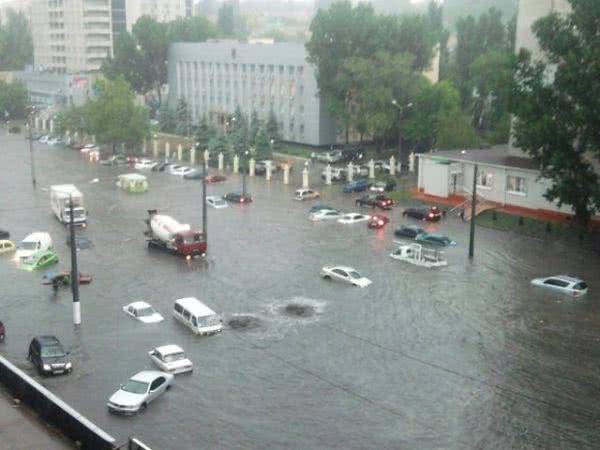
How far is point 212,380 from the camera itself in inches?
914

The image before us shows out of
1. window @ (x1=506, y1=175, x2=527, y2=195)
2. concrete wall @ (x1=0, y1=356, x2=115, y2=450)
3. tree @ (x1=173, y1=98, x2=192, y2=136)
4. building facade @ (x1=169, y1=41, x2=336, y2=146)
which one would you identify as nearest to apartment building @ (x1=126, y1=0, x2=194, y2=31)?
building facade @ (x1=169, y1=41, x2=336, y2=146)

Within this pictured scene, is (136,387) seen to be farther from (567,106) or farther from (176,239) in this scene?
(567,106)

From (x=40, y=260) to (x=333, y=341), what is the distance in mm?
15963

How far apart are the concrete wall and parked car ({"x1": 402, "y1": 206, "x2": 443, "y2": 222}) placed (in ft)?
92.4

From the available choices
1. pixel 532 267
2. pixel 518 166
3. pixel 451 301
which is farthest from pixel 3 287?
pixel 518 166

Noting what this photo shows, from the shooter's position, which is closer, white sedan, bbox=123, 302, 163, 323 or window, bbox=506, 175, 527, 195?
white sedan, bbox=123, 302, 163, 323

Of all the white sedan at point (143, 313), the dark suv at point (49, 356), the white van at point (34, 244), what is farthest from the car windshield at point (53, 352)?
the white van at point (34, 244)

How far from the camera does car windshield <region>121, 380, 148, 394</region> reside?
21359 millimetres

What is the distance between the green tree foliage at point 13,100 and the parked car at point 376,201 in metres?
71.6

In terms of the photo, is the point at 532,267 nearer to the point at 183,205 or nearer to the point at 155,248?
the point at 155,248

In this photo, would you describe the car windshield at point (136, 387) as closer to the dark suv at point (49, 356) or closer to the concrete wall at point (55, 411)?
the concrete wall at point (55, 411)

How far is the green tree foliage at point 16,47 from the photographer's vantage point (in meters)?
145

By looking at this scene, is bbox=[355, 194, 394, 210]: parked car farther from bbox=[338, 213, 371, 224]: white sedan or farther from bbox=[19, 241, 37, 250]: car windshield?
bbox=[19, 241, 37, 250]: car windshield

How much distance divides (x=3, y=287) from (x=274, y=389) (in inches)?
605
